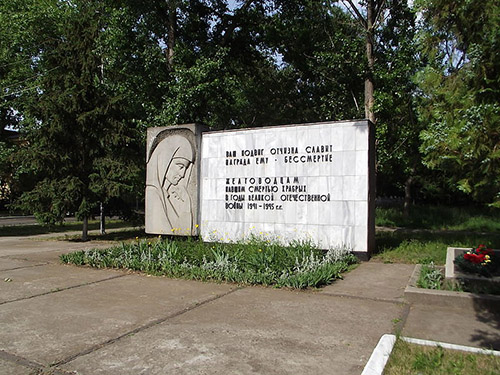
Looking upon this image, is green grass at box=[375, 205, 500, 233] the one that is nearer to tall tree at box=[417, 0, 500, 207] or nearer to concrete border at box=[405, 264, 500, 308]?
tall tree at box=[417, 0, 500, 207]

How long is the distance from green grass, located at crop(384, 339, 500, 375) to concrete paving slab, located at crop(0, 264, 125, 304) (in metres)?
5.40

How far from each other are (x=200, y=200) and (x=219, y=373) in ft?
27.1

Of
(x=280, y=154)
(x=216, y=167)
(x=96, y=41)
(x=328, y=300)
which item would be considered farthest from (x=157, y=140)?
(x=328, y=300)

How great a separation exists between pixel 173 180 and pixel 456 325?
8.62 meters

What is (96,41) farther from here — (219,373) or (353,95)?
(219,373)

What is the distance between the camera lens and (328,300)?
6145 millimetres

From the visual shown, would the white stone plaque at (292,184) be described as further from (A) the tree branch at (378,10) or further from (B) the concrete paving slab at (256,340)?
(A) the tree branch at (378,10)

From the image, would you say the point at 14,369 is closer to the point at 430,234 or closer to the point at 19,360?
the point at 19,360

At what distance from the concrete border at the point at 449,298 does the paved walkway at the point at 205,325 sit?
0.29ft

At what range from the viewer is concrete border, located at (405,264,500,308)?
5426mm

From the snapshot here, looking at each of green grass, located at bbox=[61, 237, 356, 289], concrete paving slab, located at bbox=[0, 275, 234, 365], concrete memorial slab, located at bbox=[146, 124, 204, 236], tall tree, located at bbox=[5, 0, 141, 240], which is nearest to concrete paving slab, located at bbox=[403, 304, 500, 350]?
green grass, located at bbox=[61, 237, 356, 289]

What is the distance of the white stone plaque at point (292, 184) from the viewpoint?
31.9ft

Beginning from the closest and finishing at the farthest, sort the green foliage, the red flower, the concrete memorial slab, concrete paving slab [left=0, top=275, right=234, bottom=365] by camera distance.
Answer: concrete paving slab [left=0, top=275, right=234, bottom=365]
the green foliage
the red flower
the concrete memorial slab

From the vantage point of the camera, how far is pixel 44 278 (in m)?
7.81
